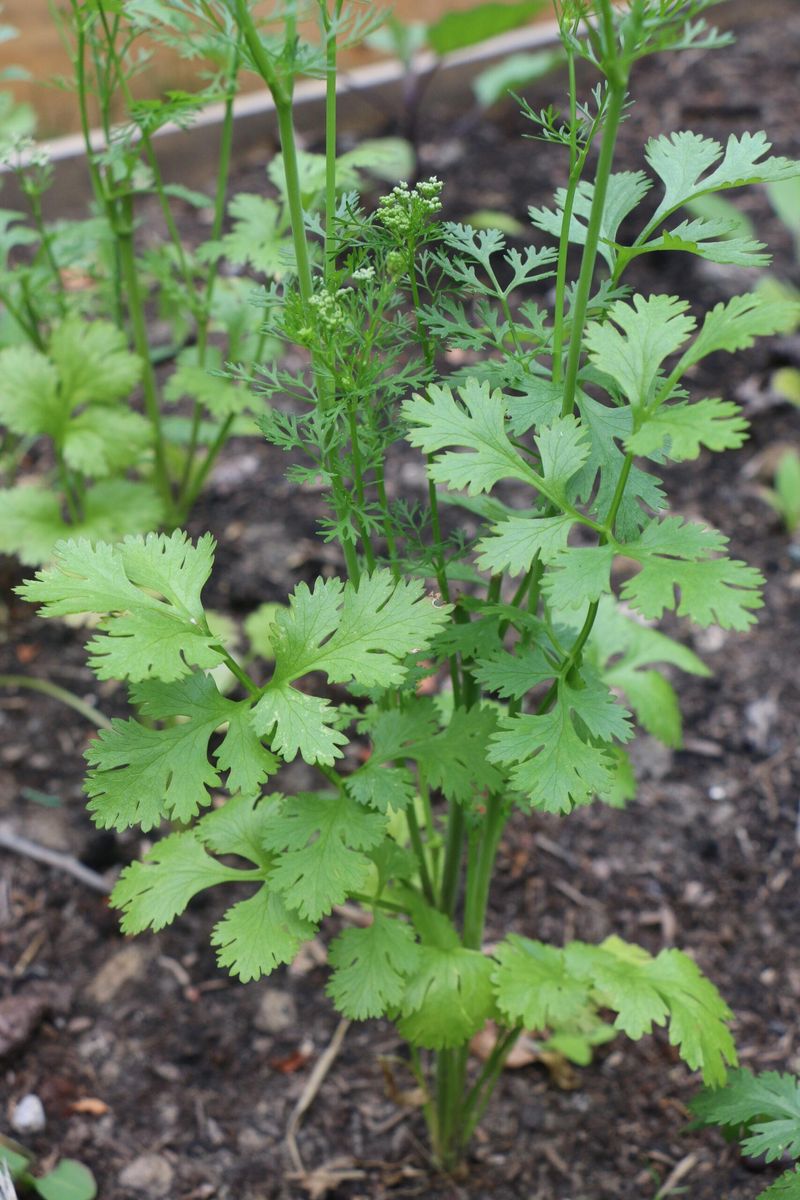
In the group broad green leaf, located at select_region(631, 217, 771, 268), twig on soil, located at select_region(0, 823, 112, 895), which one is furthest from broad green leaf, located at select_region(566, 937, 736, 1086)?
twig on soil, located at select_region(0, 823, 112, 895)

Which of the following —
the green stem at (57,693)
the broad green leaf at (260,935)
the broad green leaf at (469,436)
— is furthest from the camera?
the green stem at (57,693)

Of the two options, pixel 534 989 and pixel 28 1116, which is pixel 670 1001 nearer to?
pixel 534 989

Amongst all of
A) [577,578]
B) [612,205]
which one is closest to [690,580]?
[577,578]

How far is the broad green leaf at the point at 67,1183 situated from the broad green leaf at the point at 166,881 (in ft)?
1.95

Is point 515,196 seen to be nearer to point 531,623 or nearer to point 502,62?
point 502,62

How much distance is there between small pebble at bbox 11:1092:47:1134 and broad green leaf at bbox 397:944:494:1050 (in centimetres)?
75

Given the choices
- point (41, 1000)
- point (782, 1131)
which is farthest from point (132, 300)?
point (782, 1131)

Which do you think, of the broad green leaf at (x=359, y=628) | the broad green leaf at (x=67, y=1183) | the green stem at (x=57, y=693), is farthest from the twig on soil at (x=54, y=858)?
the broad green leaf at (x=359, y=628)

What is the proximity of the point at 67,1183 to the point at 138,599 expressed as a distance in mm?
1026

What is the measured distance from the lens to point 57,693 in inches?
92.3

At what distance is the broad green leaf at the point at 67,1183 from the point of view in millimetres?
1639

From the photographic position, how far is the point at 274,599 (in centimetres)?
257

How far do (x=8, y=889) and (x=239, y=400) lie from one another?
1.02 meters

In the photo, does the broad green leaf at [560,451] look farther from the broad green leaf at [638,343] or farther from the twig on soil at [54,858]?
the twig on soil at [54,858]
